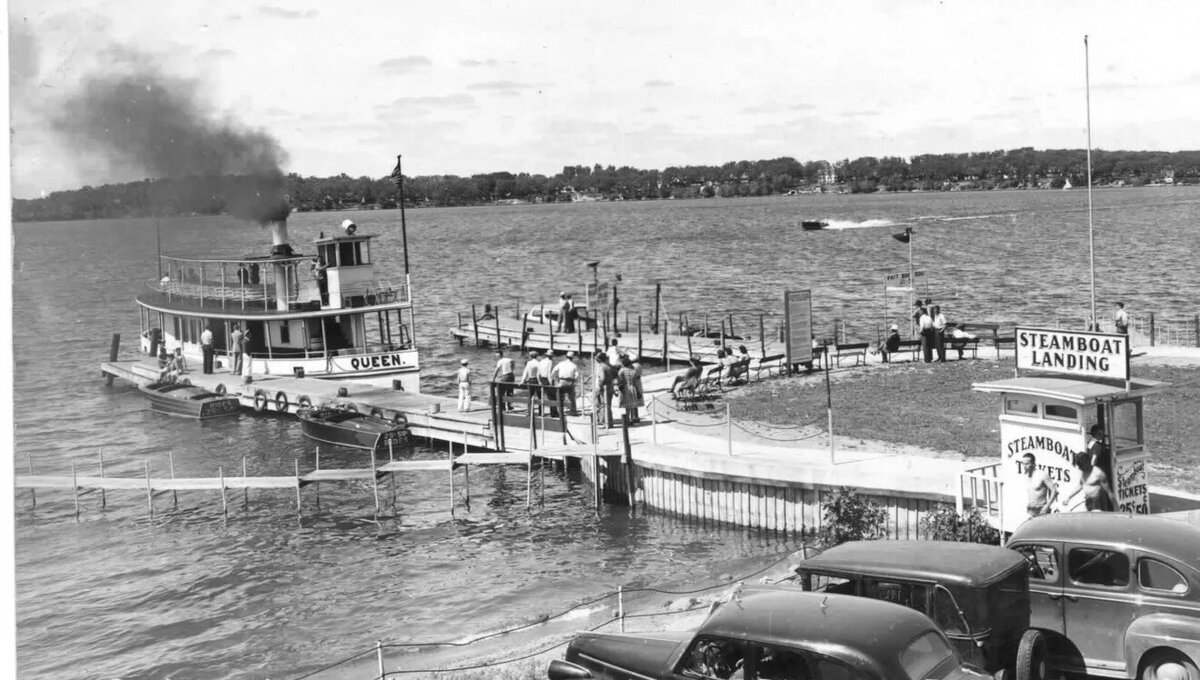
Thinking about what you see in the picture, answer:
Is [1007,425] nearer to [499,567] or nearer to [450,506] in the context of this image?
[499,567]

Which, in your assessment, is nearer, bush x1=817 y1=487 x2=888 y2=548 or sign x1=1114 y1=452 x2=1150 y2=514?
sign x1=1114 y1=452 x2=1150 y2=514

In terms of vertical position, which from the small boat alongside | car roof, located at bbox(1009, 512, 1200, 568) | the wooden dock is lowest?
the small boat alongside

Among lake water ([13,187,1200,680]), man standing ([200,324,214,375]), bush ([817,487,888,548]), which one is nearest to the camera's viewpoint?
bush ([817,487,888,548])

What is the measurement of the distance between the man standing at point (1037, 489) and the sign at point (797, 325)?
9.95 m

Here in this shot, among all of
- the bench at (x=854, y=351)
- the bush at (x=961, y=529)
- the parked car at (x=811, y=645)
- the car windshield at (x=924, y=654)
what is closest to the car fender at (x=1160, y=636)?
the parked car at (x=811, y=645)

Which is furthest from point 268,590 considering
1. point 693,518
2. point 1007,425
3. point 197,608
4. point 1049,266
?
point 1049,266

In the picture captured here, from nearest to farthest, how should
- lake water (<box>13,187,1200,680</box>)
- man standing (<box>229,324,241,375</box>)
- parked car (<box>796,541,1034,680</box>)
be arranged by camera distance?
parked car (<box>796,541,1034,680</box>)
lake water (<box>13,187,1200,680</box>)
man standing (<box>229,324,241,375</box>)

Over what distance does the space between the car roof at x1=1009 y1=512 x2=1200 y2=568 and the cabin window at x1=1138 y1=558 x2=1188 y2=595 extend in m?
0.13

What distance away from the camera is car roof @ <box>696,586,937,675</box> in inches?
371

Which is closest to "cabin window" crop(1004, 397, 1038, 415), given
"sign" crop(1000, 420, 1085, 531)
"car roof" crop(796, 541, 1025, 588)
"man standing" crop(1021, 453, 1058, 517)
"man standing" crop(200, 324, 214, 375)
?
"sign" crop(1000, 420, 1085, 531)

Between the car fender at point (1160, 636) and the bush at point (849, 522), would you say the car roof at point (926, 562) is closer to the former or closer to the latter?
the car fender at point (1160, 636)

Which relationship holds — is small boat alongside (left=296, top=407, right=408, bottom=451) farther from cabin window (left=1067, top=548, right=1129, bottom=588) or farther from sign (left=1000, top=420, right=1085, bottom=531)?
cabin window (left=1067, top=548, right=1129, bottom=588)

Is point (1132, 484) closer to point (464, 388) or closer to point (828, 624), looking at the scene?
point (828, 624)

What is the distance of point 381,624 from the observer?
20.5 metres
